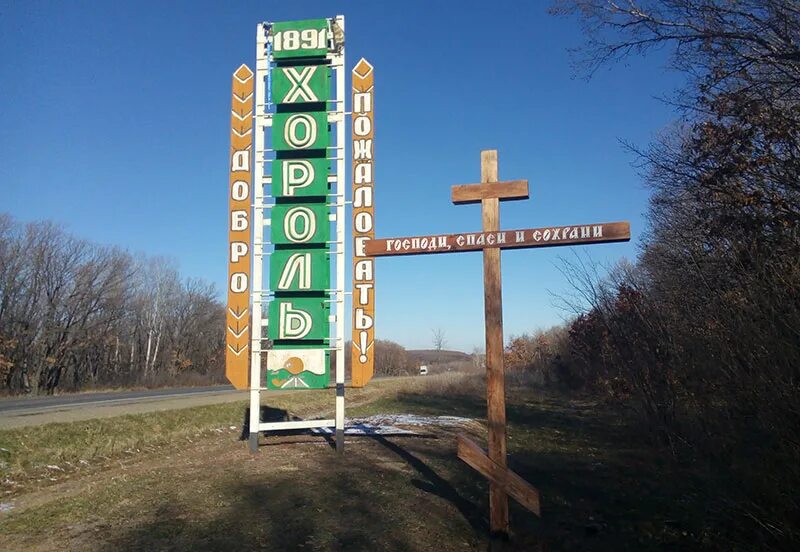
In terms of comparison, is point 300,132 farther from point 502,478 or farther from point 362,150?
point 502,478

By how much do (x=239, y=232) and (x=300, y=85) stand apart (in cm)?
336

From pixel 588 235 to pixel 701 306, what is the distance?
5.64 ft

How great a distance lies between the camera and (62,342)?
4681 cm

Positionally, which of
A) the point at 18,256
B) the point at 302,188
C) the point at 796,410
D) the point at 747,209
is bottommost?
the point at 796,410

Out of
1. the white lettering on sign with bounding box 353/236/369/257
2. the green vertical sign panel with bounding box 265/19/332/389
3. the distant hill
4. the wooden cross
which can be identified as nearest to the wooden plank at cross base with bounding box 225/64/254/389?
the green vertical sign panel with bounding box 265/19/332/389

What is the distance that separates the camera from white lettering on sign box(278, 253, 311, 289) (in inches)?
503

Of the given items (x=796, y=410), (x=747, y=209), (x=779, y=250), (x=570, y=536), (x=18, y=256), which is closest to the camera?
(x=796, y=410)

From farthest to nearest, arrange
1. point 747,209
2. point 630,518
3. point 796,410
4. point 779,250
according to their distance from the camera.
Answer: point 747,209 < point 630,518 < point 779,250 < point 796,410

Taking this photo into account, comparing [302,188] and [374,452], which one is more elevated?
[302,188]

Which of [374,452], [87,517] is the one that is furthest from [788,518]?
[374,452]

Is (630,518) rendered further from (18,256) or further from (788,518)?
(18,256)

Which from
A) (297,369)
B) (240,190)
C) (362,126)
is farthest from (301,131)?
(297,369)

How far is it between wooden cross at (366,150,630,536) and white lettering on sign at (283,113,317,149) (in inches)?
265

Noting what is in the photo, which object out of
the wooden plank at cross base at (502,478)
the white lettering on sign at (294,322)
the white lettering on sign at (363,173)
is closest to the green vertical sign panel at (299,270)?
the white lettering on sign at (294,322)
